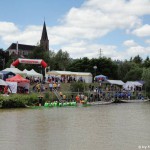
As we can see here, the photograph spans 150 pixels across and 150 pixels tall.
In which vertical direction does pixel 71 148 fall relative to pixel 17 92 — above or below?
below

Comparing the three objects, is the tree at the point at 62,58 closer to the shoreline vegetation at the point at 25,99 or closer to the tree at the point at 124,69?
the tree at the point at 124,69

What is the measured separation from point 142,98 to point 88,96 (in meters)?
11.9

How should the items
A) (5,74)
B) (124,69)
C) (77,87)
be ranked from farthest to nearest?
(124,69) → (77,87) → (5,74)

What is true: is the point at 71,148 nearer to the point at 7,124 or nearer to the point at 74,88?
the point at 7,124

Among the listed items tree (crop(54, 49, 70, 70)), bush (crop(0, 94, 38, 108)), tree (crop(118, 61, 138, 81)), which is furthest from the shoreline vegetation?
Result: tree (crop(54, 49, 70, 70))

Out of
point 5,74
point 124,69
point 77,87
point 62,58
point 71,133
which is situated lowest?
point 71,133

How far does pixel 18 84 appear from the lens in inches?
1730

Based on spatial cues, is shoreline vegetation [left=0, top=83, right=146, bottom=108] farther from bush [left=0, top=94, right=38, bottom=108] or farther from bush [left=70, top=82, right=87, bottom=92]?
bush [left=70, top=82, right=87, bottom=92]

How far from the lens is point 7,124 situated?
24.5 meters

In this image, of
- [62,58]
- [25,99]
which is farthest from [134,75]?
[25,99]

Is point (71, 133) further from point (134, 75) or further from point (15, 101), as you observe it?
point (134, 75)

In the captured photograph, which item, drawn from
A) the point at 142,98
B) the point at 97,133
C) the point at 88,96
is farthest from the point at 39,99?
the point at 142,98

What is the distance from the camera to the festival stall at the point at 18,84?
141 feet

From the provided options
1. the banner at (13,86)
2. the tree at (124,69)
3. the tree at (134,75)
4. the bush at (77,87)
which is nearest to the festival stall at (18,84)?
the banner at (13,86)
